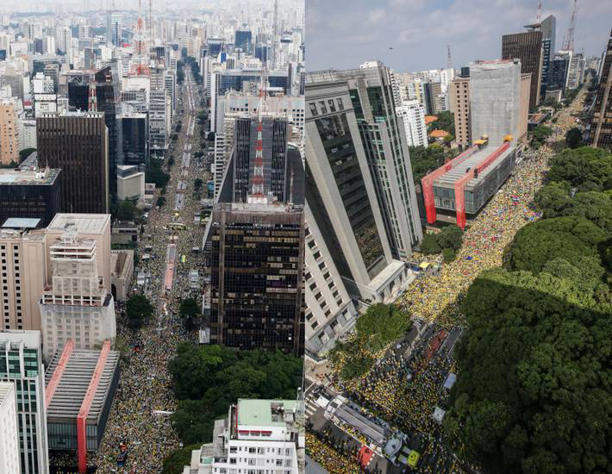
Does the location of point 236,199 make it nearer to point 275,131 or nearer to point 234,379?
point 275,131

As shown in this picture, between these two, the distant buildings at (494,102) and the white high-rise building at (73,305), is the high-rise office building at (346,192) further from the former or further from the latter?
the white high-rise building at (73,305)

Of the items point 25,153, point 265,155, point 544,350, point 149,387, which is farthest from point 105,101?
point 544,350

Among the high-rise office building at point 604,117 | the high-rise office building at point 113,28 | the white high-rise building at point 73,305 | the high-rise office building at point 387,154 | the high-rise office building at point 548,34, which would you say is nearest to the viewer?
the high-rise office building at point 387,154

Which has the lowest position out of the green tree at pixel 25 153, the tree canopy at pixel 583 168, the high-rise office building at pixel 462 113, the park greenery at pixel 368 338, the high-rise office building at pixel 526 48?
the green tree at pixel 25 153

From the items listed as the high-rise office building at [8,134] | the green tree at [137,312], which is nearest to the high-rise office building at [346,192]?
the green tree at [137,312]

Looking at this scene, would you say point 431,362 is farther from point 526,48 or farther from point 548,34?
point 526,48

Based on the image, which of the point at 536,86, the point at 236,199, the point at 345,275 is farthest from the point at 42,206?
the point at 345,275
